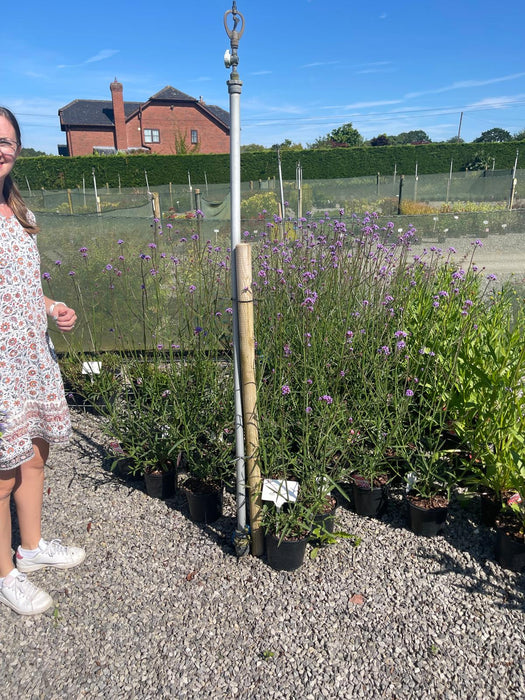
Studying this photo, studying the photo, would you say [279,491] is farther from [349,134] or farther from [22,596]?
[349,134]

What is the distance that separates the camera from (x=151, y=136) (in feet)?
124

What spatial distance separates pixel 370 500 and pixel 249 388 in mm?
987

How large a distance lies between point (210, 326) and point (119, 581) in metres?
1.38

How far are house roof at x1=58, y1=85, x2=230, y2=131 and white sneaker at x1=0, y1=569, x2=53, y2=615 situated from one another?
130 ft

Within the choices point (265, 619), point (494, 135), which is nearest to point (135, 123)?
point (265, 619)

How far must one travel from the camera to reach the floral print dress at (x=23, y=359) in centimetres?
178

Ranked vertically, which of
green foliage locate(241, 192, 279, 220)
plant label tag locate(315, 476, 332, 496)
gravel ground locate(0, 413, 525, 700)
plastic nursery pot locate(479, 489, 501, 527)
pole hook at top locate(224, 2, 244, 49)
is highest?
pole hook at top locate(224, 2, 244, 49)

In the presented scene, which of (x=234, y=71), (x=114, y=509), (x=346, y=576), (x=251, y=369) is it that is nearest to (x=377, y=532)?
(x=346, y=576)

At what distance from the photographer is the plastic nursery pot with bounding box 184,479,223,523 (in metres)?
2.45

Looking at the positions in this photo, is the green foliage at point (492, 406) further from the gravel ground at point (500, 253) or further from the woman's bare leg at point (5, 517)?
A: the gravel ground at point (500, 253)

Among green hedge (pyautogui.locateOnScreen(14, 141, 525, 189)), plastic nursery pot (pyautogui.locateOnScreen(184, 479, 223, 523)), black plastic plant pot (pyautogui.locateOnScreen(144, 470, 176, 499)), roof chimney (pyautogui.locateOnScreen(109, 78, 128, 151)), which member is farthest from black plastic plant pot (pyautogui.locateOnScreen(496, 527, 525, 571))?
roof chimney (pyautogui.locateOnScreen(109, 78, 128, 151))

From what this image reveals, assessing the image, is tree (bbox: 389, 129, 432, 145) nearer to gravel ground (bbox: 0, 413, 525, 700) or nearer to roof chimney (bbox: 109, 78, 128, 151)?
roof chimney (bbox: 109, 78, 128, 151)

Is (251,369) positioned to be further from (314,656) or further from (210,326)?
(314,656)

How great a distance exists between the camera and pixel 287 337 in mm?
2828
